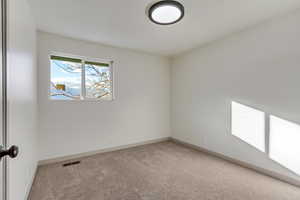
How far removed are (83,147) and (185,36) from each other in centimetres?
296

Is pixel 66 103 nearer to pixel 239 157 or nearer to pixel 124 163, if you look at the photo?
pixel 124 163

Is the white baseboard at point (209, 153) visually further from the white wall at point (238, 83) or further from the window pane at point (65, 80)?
the window pane at point (65, 80)

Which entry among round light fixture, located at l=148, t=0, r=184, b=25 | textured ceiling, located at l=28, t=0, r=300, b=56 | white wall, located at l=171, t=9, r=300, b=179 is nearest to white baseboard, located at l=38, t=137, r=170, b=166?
white wall, located at l=171, t=9, r=300, b=179

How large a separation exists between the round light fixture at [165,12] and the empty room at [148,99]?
0.01m

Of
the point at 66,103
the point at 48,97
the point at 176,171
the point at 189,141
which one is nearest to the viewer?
the point at 176,171

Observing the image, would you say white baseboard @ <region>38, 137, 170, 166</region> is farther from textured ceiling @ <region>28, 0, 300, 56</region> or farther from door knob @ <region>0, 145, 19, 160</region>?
textured ceiling @ <region>28, 0, 300, 56</region>

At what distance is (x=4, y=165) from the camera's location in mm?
819

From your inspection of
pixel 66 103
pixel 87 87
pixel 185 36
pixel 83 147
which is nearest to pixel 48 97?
pixel 66 103

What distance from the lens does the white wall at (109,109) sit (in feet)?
7.82

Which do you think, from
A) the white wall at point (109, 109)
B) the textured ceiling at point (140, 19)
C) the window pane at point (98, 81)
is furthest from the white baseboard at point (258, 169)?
the window pane at point (98, 81)

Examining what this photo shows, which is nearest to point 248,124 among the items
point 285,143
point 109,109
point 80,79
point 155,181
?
point 285,143

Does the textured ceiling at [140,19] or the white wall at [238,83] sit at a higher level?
the textured ceiling at [140,19]

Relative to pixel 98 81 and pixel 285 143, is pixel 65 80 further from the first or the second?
pixel 285 143

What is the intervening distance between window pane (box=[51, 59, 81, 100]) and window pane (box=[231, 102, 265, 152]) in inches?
119
